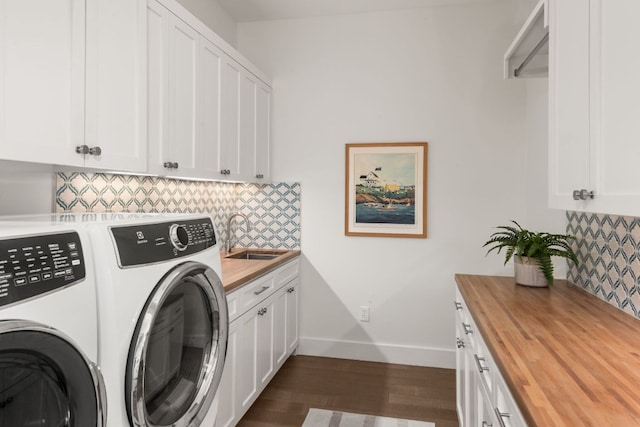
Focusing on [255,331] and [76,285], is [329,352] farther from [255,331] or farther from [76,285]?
[76,285]

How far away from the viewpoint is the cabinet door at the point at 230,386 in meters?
2.09

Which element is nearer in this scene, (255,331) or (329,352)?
(255,331)

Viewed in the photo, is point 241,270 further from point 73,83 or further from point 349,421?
→ point 73,83

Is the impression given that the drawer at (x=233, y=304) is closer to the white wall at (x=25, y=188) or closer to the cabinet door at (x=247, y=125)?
the white wall at (x=25, y=188)

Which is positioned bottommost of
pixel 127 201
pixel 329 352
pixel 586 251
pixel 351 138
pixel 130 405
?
pixel 329 352

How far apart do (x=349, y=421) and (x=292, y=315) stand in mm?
1072

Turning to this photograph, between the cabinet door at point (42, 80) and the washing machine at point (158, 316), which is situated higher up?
the cabinet door at point (42, 80)

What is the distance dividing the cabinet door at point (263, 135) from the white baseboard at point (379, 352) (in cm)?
147

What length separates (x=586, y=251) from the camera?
2.10m

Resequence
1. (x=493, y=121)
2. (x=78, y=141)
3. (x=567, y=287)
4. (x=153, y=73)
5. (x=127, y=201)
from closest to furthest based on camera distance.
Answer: (x=78, y=141) → (x=153, y=73) → (x=567, y=287) → (x=127, y=201) → (x=493, y=121)

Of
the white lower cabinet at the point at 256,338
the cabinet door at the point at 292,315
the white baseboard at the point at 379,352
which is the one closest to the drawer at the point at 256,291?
the white lower cabinet at the point at 256,338

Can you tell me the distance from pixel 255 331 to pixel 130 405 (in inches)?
55.6

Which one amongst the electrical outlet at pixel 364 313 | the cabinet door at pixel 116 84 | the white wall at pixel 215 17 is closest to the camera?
the cabinet door at pixel 116 84

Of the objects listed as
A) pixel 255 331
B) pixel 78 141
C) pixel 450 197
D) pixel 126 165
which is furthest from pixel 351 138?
pixel 78 141
